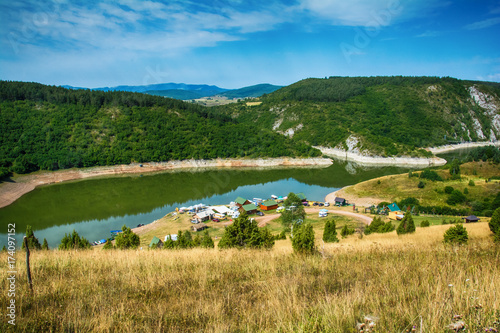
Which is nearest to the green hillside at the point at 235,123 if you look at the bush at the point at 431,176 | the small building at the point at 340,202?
the bush at the point at 431,176

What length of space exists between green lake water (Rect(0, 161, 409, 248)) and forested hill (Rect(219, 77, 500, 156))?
22253 mm

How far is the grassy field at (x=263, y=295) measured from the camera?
2.36 metres

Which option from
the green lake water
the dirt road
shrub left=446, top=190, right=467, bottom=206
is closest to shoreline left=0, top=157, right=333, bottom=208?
the green lake water

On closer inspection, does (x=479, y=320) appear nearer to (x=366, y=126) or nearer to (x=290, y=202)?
(x=290, y=202)

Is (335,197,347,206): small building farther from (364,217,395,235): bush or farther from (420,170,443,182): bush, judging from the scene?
(364,217,395,235): bush

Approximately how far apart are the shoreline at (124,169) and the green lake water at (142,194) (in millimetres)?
2349

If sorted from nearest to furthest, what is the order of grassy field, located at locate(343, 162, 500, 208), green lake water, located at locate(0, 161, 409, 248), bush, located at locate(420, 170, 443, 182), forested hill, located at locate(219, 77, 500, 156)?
green lake water, located at locate(0, 161, 409, 248) < grassy field, located at locate(343, 162, 500, 208) < bush, located at locate(420, 170, 443, 182) < forested hill, located at locate(219, 77, 500, 156)

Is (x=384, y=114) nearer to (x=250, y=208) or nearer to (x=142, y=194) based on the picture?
(x=250, y=208)

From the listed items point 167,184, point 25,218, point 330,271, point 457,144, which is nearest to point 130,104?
point 167,184

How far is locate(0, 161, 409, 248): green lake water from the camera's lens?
1226 inches

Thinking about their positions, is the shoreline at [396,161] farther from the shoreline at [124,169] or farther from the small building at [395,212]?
the small building at [395,212]

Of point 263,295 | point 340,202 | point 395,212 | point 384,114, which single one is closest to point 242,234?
point 263,295

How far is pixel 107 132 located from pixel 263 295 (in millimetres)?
69652

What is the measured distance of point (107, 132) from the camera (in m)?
64.3
